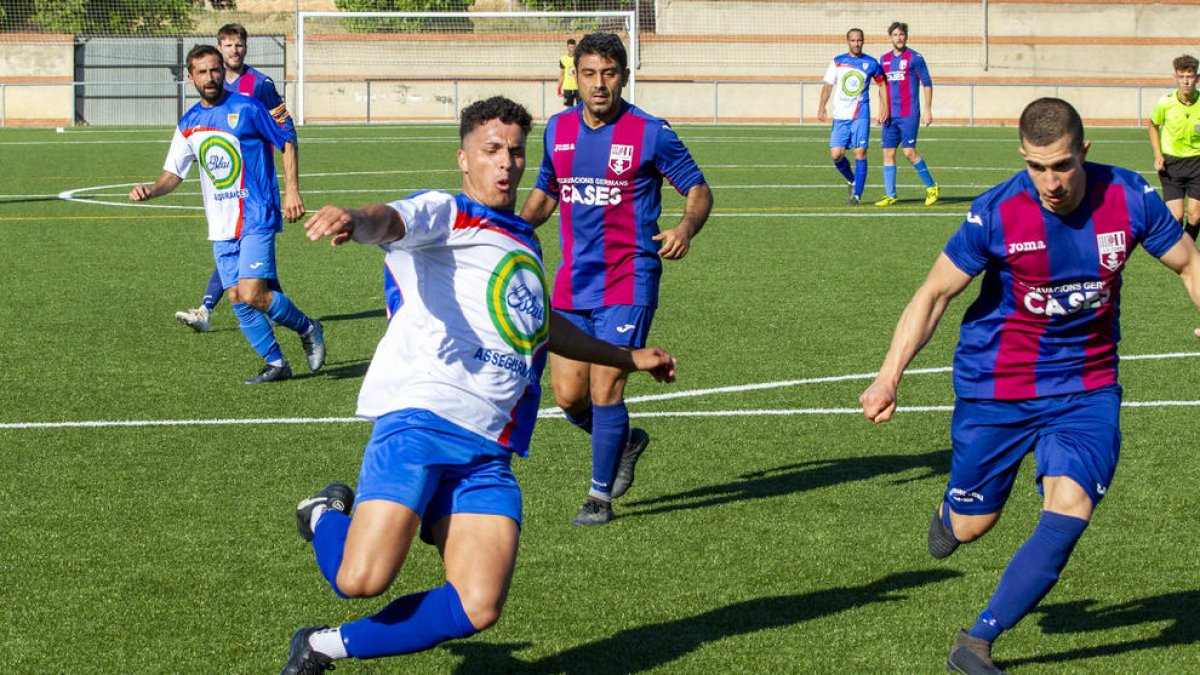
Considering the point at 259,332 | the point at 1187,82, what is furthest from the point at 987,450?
the point at 1187,82

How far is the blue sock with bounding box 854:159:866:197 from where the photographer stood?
19.8m

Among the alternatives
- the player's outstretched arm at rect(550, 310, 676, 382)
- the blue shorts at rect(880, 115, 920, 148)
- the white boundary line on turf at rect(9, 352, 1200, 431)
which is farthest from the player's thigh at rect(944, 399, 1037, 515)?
the blue shorts at rect(880, 115, 920, 148)

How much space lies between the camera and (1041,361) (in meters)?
5.37

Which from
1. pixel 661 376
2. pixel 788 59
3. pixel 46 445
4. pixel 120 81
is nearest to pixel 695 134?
pixel 788 59

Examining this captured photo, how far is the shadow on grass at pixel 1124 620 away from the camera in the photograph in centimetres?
542

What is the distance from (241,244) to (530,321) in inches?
222

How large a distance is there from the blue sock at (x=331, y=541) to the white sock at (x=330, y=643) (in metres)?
0.12

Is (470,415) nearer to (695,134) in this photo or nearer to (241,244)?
(241,244)

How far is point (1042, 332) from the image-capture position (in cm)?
537

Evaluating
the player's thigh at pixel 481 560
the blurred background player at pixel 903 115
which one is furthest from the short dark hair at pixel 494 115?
the blurred background player at pixel 903 115

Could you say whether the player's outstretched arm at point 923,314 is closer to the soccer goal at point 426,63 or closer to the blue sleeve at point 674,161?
the blue sleeve at point 674,161

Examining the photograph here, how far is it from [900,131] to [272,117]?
11713mm

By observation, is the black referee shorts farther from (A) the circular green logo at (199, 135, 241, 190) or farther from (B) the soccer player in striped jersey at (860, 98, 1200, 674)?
(B) the soccer player in striped jersey at (860, 98, 1200, 674)

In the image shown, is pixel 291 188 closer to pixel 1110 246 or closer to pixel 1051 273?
pixel 1051 273
